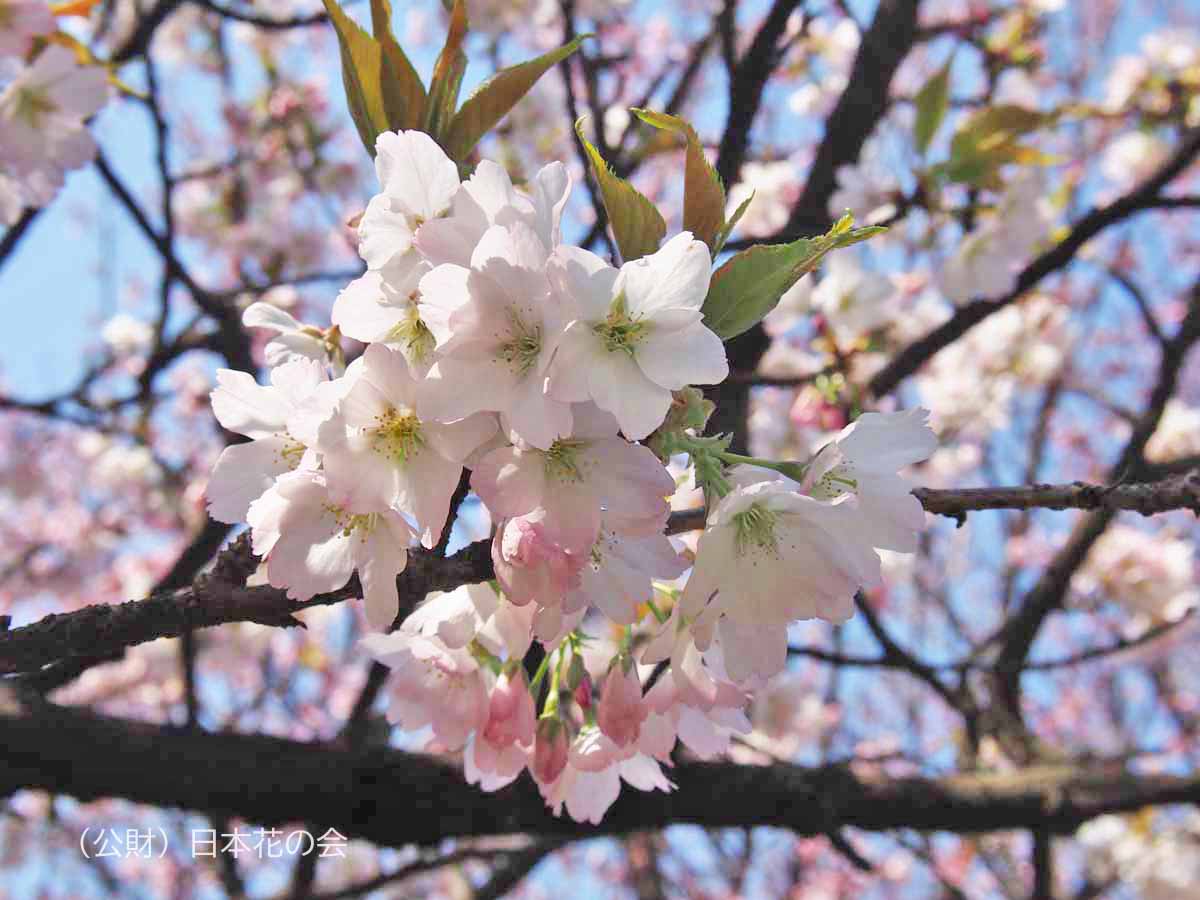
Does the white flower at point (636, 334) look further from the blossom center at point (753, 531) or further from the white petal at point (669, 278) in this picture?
the blossom center at point (753, 531)

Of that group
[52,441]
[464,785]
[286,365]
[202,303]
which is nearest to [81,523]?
[52,441]

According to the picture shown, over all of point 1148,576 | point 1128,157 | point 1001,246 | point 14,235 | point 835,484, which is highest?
point 1128,157

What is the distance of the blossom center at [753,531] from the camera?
0.85 meters

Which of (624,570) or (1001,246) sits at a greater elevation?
(1001,246)

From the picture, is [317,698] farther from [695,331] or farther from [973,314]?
[695,331]

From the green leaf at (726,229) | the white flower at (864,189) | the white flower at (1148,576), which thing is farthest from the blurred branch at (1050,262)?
the green leaf at (726,229)

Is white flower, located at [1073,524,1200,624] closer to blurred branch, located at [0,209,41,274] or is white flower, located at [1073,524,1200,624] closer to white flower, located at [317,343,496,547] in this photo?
white flower, located at [317,343,496,547]

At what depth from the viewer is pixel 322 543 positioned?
881 mm

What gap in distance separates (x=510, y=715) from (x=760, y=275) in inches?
19.3

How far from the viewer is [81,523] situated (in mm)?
6434

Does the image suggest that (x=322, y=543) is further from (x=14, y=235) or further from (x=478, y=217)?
(x=14, y=235)

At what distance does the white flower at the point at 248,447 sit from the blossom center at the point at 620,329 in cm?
32

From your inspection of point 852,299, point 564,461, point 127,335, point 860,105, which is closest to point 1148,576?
point 852,299

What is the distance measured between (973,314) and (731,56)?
31.4 inches
